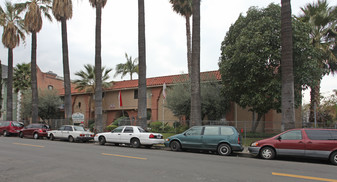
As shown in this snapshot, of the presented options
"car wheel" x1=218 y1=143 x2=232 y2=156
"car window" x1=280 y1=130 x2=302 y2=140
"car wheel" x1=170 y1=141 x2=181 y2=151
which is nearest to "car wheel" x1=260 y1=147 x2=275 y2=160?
"car window" x1=280 y1=130 x2=302 y2=140

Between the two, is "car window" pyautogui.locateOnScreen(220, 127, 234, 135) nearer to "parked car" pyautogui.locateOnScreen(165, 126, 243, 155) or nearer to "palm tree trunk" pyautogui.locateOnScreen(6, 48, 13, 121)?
"parked car" pyautogui.locateOnScreen(165, 126, 243, 155)

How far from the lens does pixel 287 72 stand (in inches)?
516

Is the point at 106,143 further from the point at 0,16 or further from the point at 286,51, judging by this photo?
the point at 0,16

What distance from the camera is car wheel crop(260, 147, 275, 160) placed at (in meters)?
11.7

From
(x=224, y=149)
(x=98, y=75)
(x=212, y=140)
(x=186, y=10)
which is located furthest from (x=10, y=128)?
(x=224, y=149)

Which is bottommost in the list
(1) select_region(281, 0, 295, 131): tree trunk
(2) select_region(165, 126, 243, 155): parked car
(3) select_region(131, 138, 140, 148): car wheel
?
(3) select_region(131, 138, 140, 148): car wheel

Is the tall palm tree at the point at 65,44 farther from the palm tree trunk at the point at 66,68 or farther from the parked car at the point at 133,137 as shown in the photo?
the parked car at the point at 133,137

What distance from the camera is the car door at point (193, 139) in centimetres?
1355

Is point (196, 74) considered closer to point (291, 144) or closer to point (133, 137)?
point (133, 137)

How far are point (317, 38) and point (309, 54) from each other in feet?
11.4

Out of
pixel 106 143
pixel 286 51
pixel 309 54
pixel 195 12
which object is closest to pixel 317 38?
pixel 309 54

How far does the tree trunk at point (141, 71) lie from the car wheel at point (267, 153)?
359 inches

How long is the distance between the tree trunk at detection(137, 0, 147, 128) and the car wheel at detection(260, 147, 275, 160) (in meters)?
9.12

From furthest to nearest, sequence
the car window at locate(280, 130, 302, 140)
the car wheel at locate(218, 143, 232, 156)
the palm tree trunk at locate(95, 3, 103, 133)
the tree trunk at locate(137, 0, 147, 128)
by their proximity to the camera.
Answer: the palm tree trunk at locate(95, 3, 103, 133)
the tree trunk at locate(137, 0, 147, 128)
the car wheel at locate(218, 143, 232, 156)
the car window at locate(280, 130, 302, 140)
